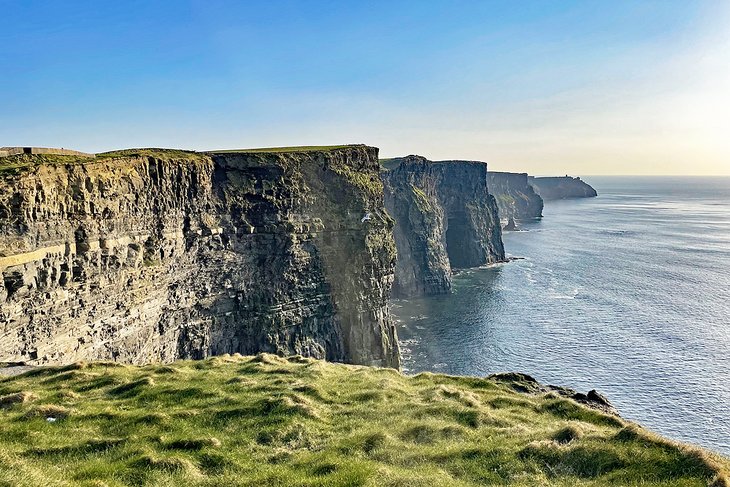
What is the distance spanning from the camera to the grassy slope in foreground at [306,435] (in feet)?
48.0

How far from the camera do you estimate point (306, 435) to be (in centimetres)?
1961

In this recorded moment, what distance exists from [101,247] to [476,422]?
136 ft

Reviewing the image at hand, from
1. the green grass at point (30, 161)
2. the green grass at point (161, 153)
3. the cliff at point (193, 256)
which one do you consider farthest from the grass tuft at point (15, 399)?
the green grass at point (161, 153)

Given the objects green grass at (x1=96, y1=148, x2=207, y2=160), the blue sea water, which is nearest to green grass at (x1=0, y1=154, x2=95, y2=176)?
green grass at (x1=96, y1=148, x2=207, y2=160)

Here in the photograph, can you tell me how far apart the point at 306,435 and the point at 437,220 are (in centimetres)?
13554

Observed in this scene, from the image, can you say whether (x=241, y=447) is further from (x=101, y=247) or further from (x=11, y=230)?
(x=101, y=247)

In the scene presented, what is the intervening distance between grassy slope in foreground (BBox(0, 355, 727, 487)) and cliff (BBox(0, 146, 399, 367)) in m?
15.9

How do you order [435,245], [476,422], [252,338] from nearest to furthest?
[476,422]
[252,338]
[435,245]

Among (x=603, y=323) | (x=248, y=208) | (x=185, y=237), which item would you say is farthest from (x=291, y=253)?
(x=603, y=323)

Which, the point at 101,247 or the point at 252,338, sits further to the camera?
the point at 252,338

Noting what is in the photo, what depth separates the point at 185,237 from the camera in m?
62.3

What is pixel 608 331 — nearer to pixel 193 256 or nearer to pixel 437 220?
pixel 437 220

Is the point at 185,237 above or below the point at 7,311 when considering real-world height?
above

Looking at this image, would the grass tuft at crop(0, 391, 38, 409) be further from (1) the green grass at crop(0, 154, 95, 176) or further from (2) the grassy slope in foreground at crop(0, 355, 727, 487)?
(1) the green grass at crop(0, 154, 95, 176)
